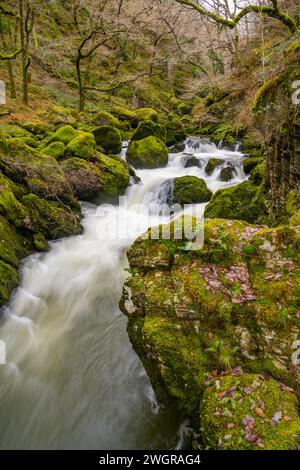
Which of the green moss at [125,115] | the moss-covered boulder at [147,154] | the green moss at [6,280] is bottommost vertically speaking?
the green moss at [6,280]

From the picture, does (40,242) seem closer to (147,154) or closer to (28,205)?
(28,205)

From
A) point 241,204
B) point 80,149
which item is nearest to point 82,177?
point 80,149

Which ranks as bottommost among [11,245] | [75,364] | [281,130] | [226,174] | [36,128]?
[75,364]

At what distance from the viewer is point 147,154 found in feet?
44.1

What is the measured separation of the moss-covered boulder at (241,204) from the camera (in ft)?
22.5

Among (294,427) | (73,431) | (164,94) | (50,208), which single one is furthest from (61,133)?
(164,94)

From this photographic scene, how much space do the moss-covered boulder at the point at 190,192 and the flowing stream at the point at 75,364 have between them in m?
3.02

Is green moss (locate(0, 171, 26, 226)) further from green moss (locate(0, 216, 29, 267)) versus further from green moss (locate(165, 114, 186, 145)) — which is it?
green moss (locate(165, 114, 186, 145))

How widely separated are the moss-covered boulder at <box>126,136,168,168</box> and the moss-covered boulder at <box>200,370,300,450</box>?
11.3m

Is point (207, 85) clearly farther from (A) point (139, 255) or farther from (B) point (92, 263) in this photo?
(A) point (139, 255)

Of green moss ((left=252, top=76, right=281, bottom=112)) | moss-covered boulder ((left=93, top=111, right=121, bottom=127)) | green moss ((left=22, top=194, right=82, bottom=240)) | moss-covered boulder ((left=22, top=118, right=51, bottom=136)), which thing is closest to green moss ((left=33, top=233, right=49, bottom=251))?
green moss ((left=22, top=194, right=82, bottom=240))

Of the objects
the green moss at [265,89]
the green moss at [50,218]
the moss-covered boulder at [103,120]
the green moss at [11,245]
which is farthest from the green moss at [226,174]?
the green moss at [11,245]

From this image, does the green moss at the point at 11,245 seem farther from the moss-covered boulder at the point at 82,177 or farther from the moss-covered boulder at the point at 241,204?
the moss-covered boulder at the point at 241,204

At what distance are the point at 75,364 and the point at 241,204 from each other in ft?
16.2
